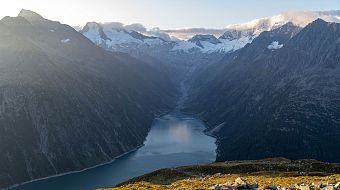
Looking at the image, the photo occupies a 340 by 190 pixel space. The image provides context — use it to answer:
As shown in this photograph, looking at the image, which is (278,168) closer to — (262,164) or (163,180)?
(262,164)

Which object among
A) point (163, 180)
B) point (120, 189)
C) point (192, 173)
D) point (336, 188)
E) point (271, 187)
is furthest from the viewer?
point (192, 173)

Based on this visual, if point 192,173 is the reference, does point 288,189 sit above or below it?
above

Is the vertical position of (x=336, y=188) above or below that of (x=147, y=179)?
above

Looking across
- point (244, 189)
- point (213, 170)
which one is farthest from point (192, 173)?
point (244, 189)

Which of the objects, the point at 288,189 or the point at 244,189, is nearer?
the point at 288,189

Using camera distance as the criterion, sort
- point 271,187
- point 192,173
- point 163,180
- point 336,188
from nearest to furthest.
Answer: point 336,188
point 271,187
point 163,180
point 192,173

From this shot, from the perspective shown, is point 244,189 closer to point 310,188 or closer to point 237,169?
point 310,188

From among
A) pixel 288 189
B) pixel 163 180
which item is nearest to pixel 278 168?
pixel 163 180

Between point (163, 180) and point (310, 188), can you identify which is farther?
point (163, 180)

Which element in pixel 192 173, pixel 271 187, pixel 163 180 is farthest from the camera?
pixel 192 173
